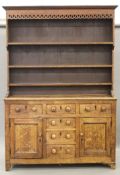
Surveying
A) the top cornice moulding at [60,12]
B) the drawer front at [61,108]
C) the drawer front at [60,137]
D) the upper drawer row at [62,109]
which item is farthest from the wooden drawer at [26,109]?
the top cornice moulding at [60,12]

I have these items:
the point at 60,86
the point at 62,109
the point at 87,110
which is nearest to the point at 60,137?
the point at 62,109

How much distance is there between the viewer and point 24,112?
372cm

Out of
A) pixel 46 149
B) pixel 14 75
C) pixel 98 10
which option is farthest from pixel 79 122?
pixel 98 10

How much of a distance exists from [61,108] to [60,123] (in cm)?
17

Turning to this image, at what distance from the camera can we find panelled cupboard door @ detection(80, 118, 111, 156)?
3740 millimetres

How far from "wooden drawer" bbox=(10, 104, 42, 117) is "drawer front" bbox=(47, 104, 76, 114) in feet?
0.37

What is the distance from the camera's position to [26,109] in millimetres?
3717

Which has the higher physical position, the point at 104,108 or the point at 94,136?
the point at 104,108

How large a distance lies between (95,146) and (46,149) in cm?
56

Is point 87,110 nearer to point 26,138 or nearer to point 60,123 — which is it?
point 60,123

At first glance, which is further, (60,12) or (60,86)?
(60,86)

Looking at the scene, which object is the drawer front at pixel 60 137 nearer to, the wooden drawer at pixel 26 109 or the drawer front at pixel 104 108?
the wooden drawer at pixel 26 109

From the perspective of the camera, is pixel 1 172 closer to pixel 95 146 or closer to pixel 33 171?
pixel 33 171

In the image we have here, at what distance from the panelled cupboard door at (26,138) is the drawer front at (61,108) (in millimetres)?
177
